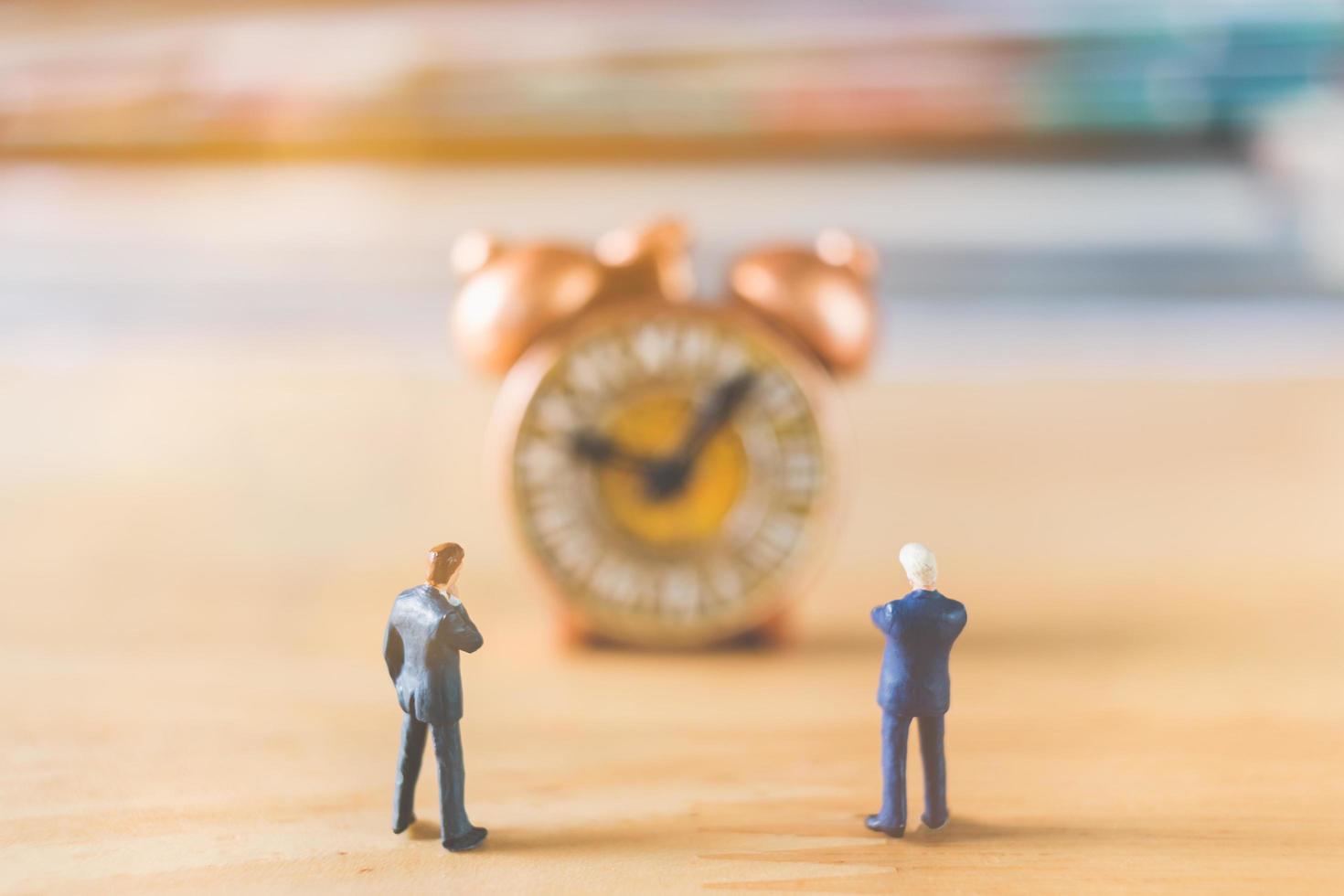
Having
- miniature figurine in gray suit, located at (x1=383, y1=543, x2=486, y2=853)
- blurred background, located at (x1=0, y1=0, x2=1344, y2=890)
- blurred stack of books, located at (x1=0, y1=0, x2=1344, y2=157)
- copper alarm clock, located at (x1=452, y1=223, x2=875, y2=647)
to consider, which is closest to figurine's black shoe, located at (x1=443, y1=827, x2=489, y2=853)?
miniature figurine in gray suit, located at (x1=383, y1=543, x2=486, y2=853)

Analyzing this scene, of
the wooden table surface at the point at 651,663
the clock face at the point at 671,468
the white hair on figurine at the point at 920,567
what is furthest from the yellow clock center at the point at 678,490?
the white hair on figurine at the point at 920,567

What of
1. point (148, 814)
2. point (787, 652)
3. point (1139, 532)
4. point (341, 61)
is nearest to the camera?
point (148, 814)

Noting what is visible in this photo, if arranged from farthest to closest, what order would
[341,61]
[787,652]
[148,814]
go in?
[341,61], [787,652], [148,814]

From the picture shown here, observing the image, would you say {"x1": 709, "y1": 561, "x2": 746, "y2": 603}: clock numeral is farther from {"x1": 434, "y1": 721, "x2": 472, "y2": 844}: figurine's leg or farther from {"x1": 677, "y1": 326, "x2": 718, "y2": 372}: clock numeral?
{"x1": 434, "y1": 721, "x2": 472, "y2": 844}: figurine's leg

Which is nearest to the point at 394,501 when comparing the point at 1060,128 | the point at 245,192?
the point at 245,192

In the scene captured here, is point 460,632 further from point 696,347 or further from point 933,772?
point 696,347

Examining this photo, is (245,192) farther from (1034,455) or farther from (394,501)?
(1034,455)

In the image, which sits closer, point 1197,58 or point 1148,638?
point 1148,638

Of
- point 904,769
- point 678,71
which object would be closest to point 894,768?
point 904,769
